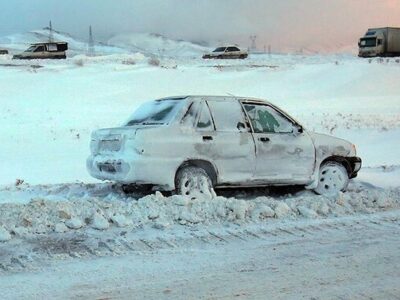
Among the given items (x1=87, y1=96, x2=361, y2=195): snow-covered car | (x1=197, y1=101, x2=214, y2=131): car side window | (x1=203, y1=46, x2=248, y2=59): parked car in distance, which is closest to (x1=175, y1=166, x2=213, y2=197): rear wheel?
(x1=87, y1=96, x2=361, y2=195): snow-covered car

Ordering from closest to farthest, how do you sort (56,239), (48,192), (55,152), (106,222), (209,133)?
(56,239) < (106,222) < (209,133) < (48,192) < (55,152)

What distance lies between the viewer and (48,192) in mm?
9688

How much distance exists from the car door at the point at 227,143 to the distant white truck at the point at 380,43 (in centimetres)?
4226

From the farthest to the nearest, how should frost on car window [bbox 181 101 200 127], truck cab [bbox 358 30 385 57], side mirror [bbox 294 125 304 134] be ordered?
truck cab [bbox 358 30 385 57]
side mirror [bbox 294 125 304 134]
frost on car window [bbox 181 101 200 127]

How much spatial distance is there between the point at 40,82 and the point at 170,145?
24.8 metres

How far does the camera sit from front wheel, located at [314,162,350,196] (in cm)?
958

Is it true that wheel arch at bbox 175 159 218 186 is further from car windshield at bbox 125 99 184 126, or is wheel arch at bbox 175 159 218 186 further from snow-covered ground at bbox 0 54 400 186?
snow-covered ground at bbox 0 54 400 186

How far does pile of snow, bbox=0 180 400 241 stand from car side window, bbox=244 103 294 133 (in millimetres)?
1323

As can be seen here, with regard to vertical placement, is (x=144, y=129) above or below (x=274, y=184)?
above

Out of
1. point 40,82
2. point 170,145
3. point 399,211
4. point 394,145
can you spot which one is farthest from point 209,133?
point 40,82

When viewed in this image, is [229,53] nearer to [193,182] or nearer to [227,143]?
[227,143]

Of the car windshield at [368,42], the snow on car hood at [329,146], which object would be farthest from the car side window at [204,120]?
the car windshield at [368,42]

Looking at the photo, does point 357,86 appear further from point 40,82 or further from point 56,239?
point 56,239

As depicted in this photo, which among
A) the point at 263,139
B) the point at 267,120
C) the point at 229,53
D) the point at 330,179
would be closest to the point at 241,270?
the point at 263,139
